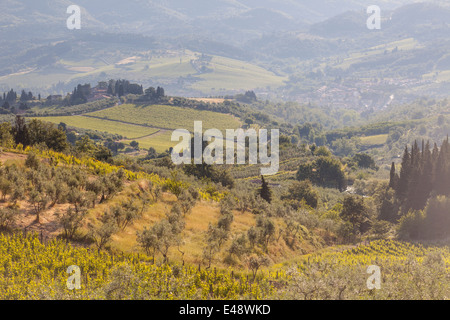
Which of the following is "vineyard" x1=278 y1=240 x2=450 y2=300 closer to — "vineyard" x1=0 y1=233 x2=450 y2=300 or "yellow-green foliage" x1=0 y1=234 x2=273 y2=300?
"vineyard" x1=0 y1=233 x2=450 y2=300

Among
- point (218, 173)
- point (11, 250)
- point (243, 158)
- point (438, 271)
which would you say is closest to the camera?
point (11, 250)

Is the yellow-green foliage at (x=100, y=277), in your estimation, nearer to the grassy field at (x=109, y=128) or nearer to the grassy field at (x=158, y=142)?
the grassy field at (x=158, y=142)

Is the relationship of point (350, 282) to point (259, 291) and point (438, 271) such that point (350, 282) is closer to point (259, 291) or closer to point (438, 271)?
point (259, 291)

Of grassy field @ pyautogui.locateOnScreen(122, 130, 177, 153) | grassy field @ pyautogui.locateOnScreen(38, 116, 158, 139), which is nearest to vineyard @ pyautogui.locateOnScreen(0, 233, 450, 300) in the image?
grassy field @ pyautogui.locateOnScreen(122, 130, 177, 153)

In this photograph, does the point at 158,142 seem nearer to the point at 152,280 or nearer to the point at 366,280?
the point at 366,280

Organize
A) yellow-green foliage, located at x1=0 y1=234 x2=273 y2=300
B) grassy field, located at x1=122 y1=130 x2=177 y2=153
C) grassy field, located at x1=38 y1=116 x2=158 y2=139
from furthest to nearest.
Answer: grassy field, located at x1=38 y1=116 x2=158 y2=139, grassy field, located at x1=122 y1=130 x2=177 y2=153, yellow-green foliage, located at x1=0 y1=234 x2=273 y2=300

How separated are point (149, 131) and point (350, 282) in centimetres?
17892

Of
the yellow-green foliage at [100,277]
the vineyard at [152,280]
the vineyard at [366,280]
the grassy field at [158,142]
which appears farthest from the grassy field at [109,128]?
the vineyard at [366,280]

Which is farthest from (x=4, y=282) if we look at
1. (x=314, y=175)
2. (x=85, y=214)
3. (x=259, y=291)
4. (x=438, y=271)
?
(x=314, y=175)

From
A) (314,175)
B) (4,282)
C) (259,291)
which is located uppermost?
(4,282)

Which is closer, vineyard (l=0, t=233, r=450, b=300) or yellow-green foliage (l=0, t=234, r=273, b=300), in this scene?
yellow-green foliage (l=0, t=234, r=273, b=300)

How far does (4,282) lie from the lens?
2141cm

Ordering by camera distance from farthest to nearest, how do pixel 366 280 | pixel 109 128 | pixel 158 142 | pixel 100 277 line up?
pixel 109 128
pixel 158 142
pixel 366 280
pixel 100 277

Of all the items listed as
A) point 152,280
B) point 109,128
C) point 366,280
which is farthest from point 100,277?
point 109,128
